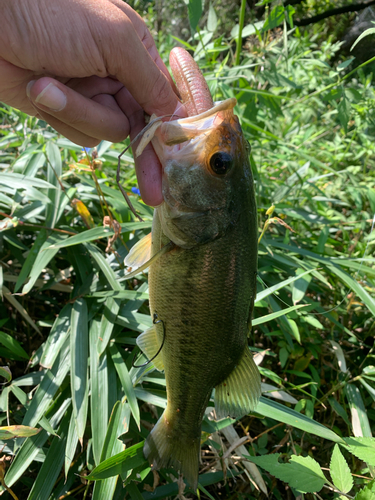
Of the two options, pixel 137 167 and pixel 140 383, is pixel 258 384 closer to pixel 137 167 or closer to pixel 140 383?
pixel 140 383

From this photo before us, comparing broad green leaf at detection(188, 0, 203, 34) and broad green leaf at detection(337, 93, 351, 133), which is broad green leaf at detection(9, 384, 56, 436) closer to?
broad green leaf at detection(188, 0, 203, 34)

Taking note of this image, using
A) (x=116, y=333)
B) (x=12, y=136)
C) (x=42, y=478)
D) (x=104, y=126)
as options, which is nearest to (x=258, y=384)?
(x=116, y=333)

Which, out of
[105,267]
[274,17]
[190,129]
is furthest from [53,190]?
[274,17]

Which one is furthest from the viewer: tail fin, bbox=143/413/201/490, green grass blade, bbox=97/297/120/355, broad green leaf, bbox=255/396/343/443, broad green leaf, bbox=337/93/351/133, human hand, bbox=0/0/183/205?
broad green leaf, bbox=337/93/351/133

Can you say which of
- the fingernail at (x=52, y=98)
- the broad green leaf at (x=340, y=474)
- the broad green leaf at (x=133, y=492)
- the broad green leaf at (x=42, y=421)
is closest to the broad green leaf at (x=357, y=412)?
the broad green leaf at (x=340, y=474)

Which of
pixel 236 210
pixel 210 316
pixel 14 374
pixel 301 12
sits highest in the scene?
pixel 301 12

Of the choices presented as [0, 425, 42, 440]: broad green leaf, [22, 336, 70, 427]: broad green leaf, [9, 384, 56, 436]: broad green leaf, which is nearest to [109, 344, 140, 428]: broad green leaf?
[22, 336, 70, 427]: broad green leaf

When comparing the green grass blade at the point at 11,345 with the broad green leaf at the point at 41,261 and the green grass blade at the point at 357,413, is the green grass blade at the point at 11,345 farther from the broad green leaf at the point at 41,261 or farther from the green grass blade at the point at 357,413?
the green grass blade at the point at 357,413
